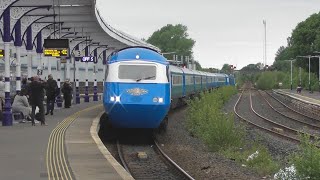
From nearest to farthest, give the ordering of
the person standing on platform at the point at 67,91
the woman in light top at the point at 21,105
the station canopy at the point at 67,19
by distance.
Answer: the woman in light top at the point at 21,105 < the station canopy at the point at 67,19 < the person standing on platform at the point at 67,91

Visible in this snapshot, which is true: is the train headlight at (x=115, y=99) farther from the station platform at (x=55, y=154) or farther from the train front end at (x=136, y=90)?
the station platform at (x=55, y=154)

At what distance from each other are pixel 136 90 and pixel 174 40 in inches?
5226

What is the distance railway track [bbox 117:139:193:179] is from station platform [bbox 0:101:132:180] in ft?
3.01

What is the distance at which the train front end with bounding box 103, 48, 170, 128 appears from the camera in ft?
57.1

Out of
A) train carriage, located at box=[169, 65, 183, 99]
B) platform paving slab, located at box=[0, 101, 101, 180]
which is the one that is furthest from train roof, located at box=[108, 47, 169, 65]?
train carriage, located at box=[169, 65, 183, 99]

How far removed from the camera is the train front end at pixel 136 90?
685 inches

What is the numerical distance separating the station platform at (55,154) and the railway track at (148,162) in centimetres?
92

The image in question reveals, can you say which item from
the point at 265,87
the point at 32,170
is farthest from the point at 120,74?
the point at 265,87

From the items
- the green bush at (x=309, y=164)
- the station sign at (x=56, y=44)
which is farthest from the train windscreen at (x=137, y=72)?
the green bush at (x=309, y=164)

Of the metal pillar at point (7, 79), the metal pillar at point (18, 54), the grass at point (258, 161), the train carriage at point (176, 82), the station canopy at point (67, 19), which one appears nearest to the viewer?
the grass at point (258, 161)

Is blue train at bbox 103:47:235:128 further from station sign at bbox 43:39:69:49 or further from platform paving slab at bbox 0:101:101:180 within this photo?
station sign at bbox 43:39:69:49

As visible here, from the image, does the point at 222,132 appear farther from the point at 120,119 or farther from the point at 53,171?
the point at 53,171

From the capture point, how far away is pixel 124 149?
17.7 m

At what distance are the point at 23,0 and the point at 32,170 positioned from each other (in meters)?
12.4
